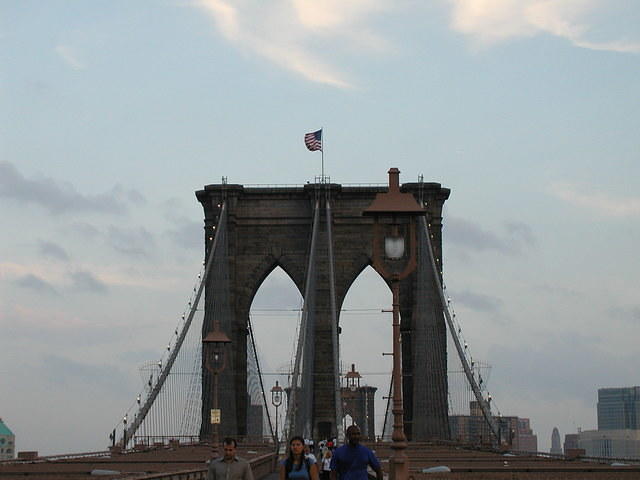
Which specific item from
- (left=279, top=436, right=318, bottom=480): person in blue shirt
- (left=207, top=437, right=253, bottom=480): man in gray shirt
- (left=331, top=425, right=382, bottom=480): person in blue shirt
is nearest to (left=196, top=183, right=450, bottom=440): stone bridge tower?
(left=331, top=425, right=382, bottom=480): person in blue shirt

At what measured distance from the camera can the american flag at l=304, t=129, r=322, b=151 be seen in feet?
215

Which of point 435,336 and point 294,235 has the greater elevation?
point 294,235

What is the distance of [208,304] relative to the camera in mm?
63406

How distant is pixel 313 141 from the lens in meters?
65.9

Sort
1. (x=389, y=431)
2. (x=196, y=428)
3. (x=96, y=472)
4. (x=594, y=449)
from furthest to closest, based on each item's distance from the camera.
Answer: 1. (x=594, y=449)
2. (x=389, y=431)
3. (x=196, y=428)
4. (x=96, y=472)

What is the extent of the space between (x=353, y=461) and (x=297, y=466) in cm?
76

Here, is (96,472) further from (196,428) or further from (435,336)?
(435,336)

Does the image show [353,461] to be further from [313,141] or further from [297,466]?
[313,141]

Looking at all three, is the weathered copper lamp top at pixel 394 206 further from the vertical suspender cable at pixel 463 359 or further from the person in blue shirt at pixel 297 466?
the vertical suspender cable at pixel 463 359

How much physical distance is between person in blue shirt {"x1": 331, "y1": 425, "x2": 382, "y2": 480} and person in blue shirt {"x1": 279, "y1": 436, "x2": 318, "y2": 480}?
0.58m

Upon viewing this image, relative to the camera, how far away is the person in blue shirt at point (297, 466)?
11.9 metres

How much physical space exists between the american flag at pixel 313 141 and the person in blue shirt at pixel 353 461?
5305 centimetres

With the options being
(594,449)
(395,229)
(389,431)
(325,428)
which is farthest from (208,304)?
(594,449)

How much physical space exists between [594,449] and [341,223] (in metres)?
113
